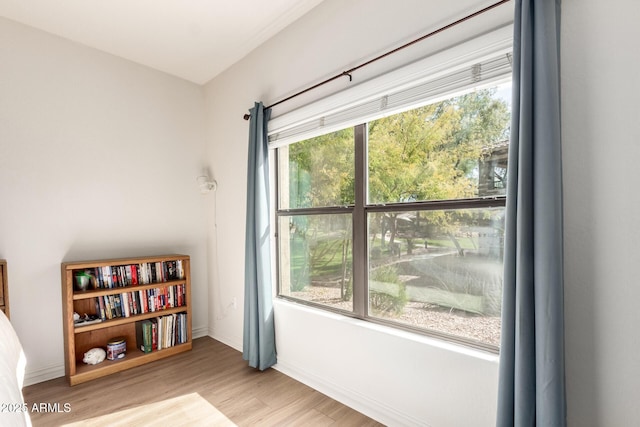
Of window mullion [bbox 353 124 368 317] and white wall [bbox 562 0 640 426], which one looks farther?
window mullion [bbox 353 124 368 317]

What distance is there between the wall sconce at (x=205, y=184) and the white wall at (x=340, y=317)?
0.12 meters

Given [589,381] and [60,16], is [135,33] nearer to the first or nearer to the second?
[60,16]

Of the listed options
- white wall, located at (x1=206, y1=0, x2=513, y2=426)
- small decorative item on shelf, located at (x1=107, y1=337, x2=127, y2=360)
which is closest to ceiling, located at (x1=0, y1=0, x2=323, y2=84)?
white wall, located at (x1=206, y1=0, x2=513, y2=426)

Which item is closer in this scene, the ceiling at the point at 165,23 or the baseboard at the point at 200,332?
the ceiling at the point at 165,23

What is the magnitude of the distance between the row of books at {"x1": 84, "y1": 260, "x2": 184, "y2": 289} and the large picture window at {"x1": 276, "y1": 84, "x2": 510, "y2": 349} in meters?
1.28

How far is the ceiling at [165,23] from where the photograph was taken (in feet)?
7.41

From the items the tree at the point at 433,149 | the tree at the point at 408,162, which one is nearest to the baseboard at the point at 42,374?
the tree at the point at 408,162

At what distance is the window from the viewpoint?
5.24ft

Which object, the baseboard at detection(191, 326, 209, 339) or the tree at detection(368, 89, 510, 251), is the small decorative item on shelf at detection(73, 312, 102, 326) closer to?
the baseboard at detection(191, 326, 209, 339)

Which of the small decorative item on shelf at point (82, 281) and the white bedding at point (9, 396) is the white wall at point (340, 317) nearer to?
the small decorative item on shelf at point (82, 281)

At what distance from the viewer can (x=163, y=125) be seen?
3182 mm

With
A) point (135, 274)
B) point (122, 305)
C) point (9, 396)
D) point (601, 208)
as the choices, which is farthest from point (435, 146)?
point (122, 305)

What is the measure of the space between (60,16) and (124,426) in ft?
9.26

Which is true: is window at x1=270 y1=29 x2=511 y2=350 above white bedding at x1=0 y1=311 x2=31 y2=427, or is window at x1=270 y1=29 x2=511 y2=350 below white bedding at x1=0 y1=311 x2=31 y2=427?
above
